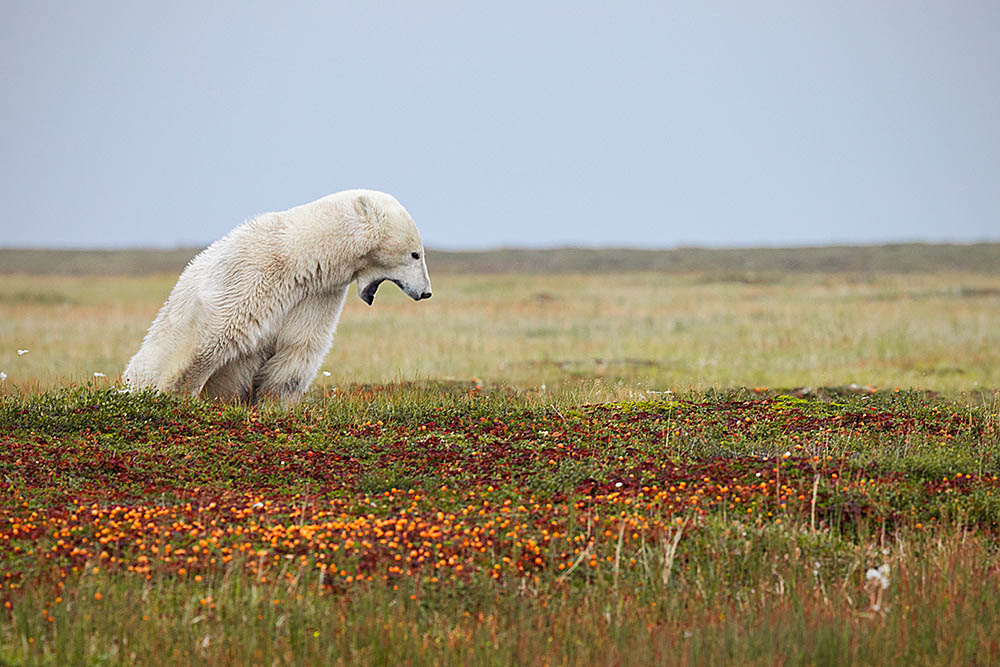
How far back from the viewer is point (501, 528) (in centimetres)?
689

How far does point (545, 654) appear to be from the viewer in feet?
17.5

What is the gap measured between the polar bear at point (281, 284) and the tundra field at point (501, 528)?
22.3 inches

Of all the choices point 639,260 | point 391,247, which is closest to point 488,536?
point 391,247

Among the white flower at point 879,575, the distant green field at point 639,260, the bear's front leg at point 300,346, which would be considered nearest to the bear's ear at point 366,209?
the bear's front leg at point 300,346

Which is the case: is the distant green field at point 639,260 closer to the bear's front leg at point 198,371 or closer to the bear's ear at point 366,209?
the bear's ear at point 366,209

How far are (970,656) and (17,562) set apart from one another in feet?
16.5

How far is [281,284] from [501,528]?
13.4 ft

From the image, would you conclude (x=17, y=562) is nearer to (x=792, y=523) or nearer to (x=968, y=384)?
(x=792, y=523)

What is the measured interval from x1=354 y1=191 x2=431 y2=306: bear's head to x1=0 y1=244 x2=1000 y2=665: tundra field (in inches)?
45.3

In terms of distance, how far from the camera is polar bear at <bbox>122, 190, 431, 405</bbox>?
1006cm

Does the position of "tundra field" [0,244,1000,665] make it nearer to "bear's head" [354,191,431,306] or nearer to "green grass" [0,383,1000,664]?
"green grass" [0,383,1000,664]

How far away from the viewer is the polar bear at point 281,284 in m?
10.1

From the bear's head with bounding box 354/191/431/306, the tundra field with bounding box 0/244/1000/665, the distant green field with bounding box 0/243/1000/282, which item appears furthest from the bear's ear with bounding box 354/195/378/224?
the distant green field with bounding box 0/243/1000/282

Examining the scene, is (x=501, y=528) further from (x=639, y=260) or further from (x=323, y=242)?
(x=639, y=260)
